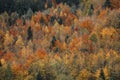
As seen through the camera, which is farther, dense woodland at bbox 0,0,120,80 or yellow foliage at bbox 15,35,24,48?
yellow foliage at bbox 15,35,24,48

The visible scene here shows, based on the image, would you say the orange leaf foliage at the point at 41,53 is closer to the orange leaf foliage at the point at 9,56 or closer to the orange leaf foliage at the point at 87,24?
the orange leaf foliage at the point at 9,56

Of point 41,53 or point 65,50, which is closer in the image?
point 41,53

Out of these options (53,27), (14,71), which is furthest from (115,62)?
(53,27)

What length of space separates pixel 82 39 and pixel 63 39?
11654 mm

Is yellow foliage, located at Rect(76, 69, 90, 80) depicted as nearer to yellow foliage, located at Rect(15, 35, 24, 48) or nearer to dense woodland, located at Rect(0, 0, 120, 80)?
dense woodland, located at Rect(0, 0, 120, 80)

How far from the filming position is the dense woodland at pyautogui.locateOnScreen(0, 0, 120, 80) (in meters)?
138

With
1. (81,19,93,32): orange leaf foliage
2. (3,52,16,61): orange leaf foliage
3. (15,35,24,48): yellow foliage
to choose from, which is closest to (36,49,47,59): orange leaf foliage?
(3,52,16,61): orange leaf foliage

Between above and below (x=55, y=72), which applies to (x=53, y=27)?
above

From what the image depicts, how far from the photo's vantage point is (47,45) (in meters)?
175

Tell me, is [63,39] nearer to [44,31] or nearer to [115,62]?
[44,31]

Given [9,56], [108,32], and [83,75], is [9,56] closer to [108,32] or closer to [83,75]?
[83,75]

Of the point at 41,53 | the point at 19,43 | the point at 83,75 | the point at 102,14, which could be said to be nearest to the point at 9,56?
the point at 41,53

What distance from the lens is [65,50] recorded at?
6594 inches

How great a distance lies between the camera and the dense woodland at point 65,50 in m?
138
